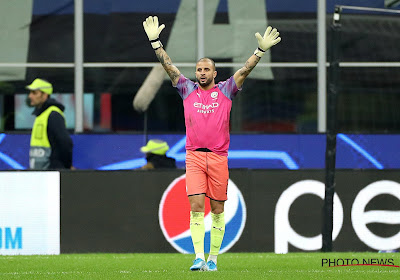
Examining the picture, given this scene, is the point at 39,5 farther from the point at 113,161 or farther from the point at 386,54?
the point at 386,54

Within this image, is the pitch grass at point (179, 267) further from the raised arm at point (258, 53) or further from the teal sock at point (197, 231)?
the raised arm at point (258, 53)

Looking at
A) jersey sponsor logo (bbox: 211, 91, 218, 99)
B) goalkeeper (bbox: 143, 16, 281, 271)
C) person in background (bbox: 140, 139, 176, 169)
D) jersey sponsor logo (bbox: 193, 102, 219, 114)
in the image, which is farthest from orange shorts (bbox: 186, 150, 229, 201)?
person in background (bbox: 140, 139, 176, 169)

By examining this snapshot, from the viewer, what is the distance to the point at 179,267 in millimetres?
10758

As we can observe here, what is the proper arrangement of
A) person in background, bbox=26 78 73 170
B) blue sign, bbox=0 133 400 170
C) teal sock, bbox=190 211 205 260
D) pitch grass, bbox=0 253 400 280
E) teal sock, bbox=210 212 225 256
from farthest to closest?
blue sign, bbox=0 133 400 170, person in background, bbox=26 78 73 170, teal sock, bbox=210 212 225 256, teal sock, bbox=190 211 205 260, pitch grass, bbox=0 253 400 280

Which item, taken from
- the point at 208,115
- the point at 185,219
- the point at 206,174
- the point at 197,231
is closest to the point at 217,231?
the point at 197,231

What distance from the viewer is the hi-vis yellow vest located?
14609mm

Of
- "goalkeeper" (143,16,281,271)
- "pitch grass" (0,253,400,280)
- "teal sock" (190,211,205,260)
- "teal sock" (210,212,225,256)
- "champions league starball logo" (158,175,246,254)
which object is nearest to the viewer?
"pitch grass" (0,253,400,280)

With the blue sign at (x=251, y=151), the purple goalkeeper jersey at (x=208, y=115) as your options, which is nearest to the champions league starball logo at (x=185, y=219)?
the purple goalkeeper jersey at (x=208, y=115)

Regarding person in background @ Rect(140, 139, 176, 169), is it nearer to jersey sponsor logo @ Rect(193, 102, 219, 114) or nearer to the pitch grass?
the pitch grass

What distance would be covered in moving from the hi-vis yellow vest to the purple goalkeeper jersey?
15.7 feet

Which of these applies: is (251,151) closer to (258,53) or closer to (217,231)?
(217,231)

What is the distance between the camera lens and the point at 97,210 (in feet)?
43.7

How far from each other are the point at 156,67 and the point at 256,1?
200 cm

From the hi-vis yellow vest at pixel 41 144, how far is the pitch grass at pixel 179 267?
2.14 m
